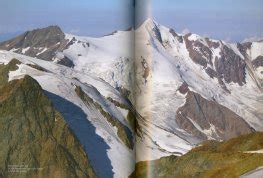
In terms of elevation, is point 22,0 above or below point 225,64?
above

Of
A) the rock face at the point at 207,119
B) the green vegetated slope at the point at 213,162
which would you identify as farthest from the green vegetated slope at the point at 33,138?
the rock face at the point at 207,119

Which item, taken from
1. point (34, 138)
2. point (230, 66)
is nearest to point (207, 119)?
point (230, 66)

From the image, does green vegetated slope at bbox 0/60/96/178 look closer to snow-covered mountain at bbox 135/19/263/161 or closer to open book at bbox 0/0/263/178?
open book at bbox 0/0/263/178

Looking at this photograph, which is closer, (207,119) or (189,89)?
(207,119)

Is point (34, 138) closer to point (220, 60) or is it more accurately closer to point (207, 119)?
point (207, 119)

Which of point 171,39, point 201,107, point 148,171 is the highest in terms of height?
point 171,39

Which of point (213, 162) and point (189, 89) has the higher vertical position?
point (189, 89)

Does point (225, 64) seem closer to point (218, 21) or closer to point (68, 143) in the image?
point (218, 21)

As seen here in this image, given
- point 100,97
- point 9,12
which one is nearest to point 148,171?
point 100,97
